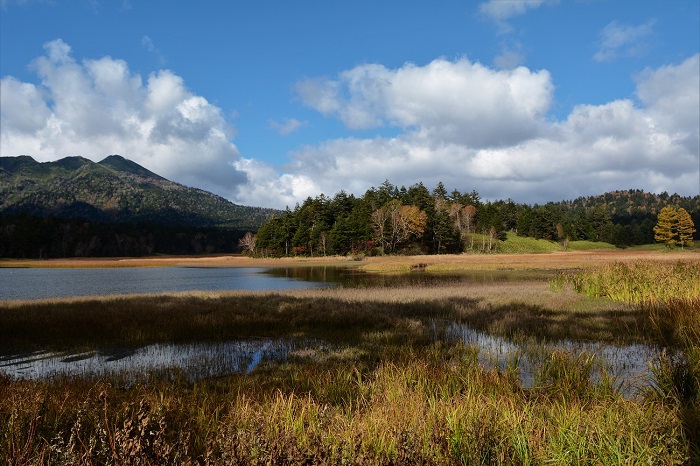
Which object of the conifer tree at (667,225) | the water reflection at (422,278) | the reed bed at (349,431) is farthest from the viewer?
the conifer tree at (667,225)

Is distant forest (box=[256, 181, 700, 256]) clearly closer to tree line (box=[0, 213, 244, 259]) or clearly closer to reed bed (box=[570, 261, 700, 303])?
tree line (box=[0, 213, 244, 259])

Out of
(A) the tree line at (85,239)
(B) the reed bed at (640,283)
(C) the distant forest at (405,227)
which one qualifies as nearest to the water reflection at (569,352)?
(B) the reed bed at (640,283)

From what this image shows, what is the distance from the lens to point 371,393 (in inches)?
279

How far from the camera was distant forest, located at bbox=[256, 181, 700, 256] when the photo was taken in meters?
104

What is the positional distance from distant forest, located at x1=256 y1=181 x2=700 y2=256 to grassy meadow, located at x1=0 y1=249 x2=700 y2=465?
267ft

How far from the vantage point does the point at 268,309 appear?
63.1 feet

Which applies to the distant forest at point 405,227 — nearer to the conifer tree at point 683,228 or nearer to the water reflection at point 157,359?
the conifer tree at point 683,228

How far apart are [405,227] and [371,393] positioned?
312 feet

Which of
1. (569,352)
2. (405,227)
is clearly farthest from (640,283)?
(405,227)

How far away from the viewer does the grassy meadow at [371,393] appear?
419 cm

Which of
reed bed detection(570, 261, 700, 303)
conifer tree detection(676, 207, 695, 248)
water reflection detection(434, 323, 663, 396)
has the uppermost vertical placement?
conifer tree detection(676, 207, 695, 248)

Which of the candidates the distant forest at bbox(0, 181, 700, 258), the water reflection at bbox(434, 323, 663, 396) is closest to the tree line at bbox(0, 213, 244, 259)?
the distant forest at bbox(0, 181, 700, 258)

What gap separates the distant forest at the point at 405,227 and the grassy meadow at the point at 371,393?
8136cm

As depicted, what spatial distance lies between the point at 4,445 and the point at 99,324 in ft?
44.0
